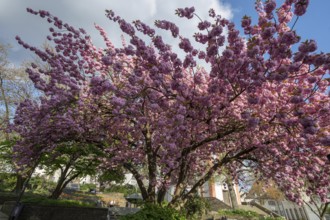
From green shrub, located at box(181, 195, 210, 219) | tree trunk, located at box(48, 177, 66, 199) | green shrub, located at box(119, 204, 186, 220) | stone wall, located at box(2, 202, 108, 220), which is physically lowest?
green shrub, located at box(119, 204, 186, 220)

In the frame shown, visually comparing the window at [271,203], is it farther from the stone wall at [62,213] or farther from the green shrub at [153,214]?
the green shrub at [153,214]

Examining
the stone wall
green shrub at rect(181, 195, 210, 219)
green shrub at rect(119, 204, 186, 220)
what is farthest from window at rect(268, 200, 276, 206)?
green shrub at rect(119, 204, 186, 220)

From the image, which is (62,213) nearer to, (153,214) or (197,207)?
→ (153,214)

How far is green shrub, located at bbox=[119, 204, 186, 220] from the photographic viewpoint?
6.77m

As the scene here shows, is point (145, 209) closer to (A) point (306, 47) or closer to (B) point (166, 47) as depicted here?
(B) point (166, 47)

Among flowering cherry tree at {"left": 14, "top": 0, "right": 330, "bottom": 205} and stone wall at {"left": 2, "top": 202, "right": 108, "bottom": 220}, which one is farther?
stone wall at {"left": 2, "top": 202, "right": 108, "bottom": 220}

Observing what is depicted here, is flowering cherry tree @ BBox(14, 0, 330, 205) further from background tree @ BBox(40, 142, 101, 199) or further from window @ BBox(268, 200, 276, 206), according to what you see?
window @ BBox(268, 200, 276, 206)

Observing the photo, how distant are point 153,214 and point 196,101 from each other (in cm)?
375

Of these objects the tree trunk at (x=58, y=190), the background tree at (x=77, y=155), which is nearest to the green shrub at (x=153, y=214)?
the background tree at (x=77, y=155)

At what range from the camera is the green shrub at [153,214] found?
22.2ft

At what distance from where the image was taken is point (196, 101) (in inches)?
257

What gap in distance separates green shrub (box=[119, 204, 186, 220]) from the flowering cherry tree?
1.12 metres

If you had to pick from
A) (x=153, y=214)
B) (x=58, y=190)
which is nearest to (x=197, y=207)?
(x=58, y=190)

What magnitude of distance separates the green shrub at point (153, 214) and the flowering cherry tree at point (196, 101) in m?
1.12
